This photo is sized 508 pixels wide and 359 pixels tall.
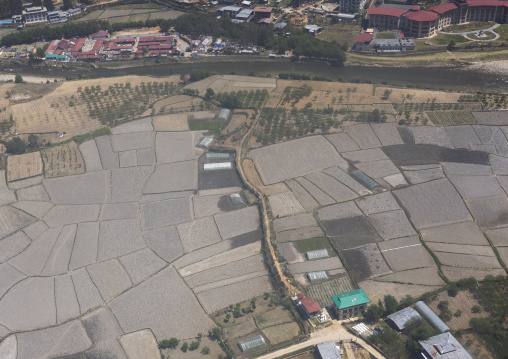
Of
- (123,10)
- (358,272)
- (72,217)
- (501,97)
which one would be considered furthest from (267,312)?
(123,10)

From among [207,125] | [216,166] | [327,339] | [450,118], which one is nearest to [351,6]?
[450,118]

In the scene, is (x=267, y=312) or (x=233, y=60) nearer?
(x=267, y=312)

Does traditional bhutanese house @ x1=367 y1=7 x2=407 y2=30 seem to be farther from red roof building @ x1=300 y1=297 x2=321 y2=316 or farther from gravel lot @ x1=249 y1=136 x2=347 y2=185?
red roof building @ x1=300 y1=297 x2=321 y2=316

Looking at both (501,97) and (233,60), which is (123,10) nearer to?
(233,60)

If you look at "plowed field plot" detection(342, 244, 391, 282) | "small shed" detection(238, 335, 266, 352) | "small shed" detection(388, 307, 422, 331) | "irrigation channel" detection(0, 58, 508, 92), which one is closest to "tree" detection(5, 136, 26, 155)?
"irrigation channel" detection(0, 58, 508, 92)

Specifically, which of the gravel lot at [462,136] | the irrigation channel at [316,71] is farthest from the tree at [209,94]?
the gravel lot at [462,136]

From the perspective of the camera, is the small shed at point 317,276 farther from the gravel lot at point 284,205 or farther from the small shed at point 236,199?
the small shed at point 236,199
